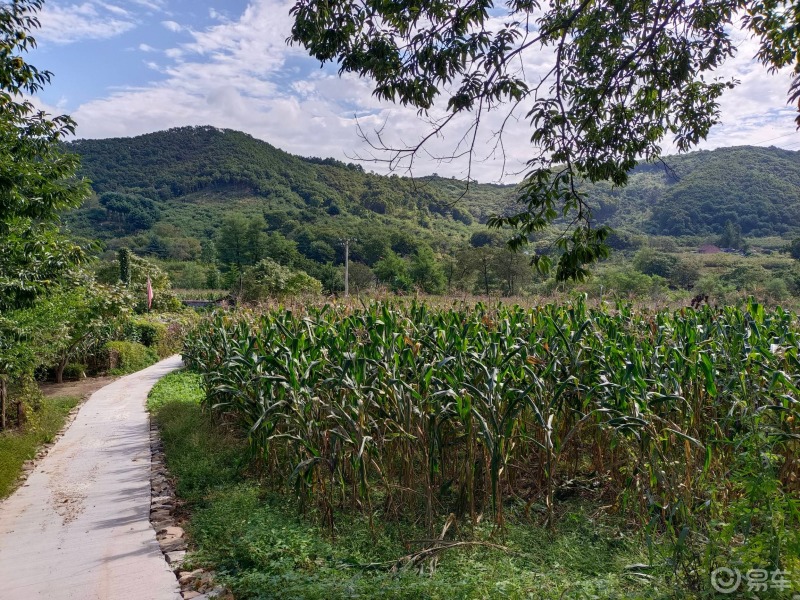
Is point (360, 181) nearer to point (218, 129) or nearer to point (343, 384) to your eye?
point (218, 129)

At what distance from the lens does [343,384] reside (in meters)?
4.35

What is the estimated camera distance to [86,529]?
4.80m

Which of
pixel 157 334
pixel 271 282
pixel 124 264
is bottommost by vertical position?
pixel 157 334

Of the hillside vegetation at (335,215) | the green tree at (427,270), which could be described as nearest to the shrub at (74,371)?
the hillside vegetation at (335,215)

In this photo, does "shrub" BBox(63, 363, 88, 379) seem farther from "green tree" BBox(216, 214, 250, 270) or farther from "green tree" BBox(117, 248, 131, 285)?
"green tree" BBox(216, 214, 250, 270)

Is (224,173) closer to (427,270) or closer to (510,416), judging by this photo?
(427,270)

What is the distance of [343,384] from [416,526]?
1257 mm

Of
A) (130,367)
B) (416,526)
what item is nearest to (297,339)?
(416,526)

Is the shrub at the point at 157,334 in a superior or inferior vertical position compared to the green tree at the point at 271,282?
inferior

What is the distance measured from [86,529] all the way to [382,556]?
282 cm

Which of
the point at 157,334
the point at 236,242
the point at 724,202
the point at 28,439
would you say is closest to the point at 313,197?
the point at 236,242

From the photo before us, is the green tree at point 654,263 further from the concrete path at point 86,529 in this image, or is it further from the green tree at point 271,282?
the concrete path at point 86,529

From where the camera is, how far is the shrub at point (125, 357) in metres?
16.6

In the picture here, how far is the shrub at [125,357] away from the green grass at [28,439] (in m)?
5.59
